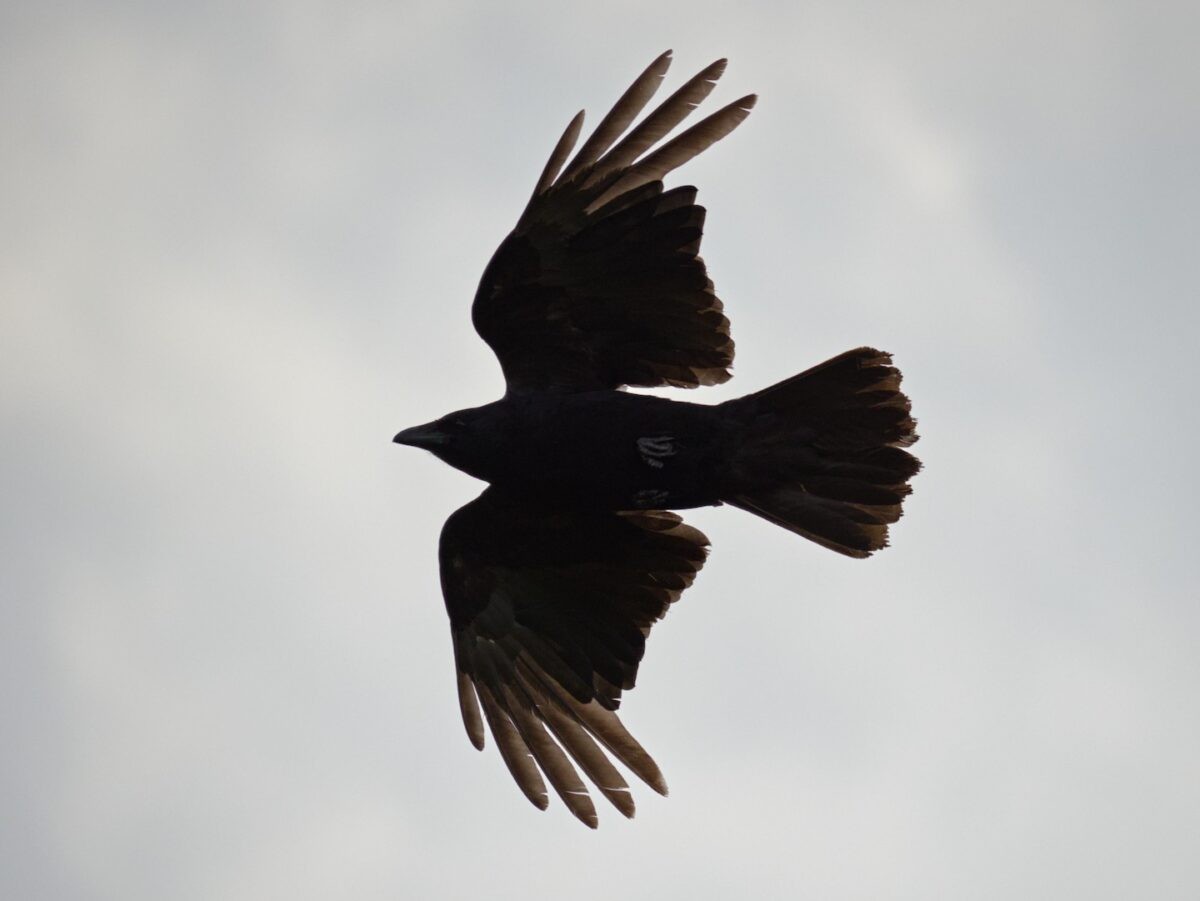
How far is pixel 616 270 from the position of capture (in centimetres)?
945

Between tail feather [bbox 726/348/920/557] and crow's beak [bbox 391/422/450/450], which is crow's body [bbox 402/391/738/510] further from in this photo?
tail feather [bbox 726/348/920/557]

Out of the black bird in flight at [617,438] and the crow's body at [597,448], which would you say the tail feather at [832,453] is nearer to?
the black bird in flight at [617,438]

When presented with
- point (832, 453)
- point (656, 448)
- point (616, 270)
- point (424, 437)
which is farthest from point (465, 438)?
point (832, 453)

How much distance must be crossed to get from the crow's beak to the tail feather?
5.79ft

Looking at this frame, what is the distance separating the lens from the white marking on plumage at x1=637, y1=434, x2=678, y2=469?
30.8 feet

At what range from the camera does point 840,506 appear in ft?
31.4

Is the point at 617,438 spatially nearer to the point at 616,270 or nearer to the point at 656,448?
the point at 656,448

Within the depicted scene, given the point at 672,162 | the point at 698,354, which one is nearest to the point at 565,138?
the point at 672,162

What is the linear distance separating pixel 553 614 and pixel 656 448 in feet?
5.22

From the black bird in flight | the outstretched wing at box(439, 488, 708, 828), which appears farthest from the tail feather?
the outstretched wing at box(439, 488, 708, 828)

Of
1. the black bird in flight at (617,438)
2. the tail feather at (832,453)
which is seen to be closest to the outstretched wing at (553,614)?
the black bird in flight at (617,438)

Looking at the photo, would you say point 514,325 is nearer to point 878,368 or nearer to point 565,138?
point 565,138

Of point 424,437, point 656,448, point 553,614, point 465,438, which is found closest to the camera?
point 656,448

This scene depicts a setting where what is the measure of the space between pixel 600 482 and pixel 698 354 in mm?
956
